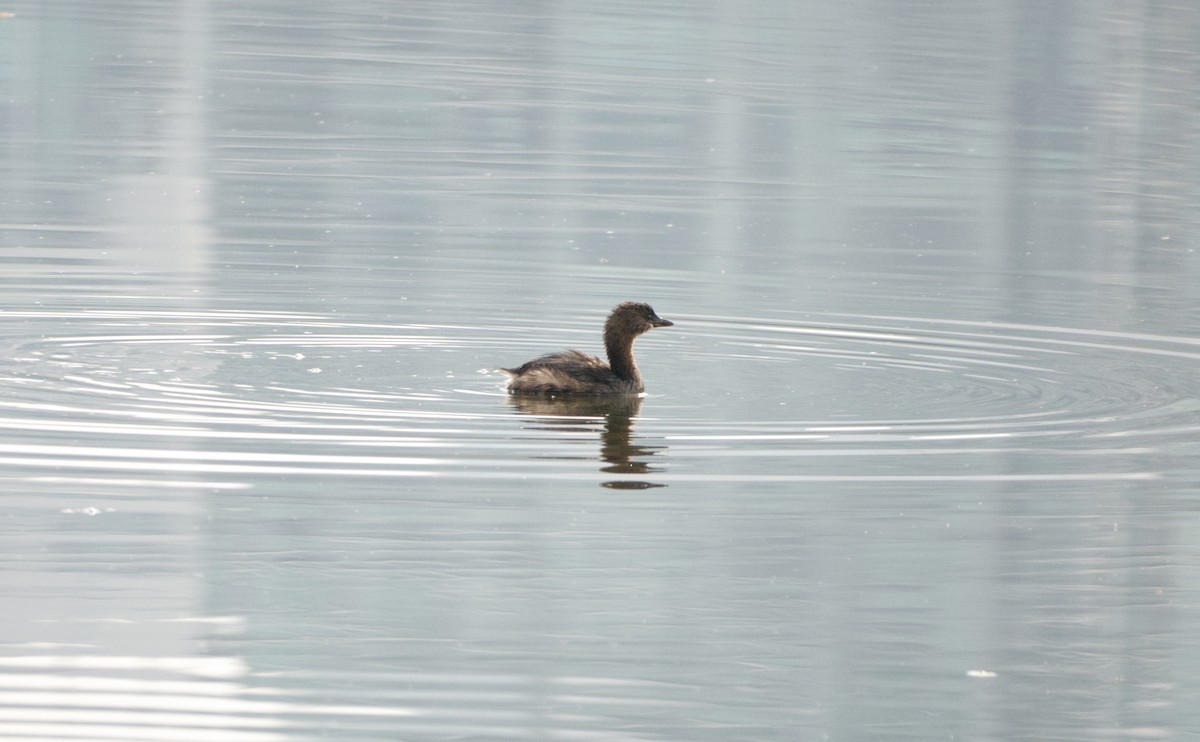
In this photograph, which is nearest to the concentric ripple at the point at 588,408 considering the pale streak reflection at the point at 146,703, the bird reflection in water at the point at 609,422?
the bird reflection in water at the point at 609,422

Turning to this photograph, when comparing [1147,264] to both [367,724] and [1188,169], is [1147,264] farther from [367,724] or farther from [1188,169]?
[367,724]

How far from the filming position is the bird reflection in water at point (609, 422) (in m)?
10.7

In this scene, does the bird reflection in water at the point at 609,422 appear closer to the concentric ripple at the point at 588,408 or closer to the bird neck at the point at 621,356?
the concentric ripple at the point at 588,408

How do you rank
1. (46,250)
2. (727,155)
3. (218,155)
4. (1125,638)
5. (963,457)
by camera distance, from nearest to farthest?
(1125,638), (963,457), (46,250), (218,155), (727,155)

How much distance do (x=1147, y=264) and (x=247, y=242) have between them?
21.3 feet

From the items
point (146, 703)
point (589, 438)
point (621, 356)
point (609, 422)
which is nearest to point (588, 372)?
point (621, 356)

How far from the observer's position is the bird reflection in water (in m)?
10.7

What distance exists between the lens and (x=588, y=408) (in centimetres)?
1240

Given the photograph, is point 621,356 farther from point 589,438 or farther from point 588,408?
point 589,438

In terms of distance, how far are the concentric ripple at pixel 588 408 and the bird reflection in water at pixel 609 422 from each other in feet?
A: 0.08

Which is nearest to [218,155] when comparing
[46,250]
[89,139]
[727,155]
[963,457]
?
[89,139]

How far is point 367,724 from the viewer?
7004 millimetres

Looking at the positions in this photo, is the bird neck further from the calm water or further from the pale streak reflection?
the pale streak reflection

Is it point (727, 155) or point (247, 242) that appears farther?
point (727, 155)
